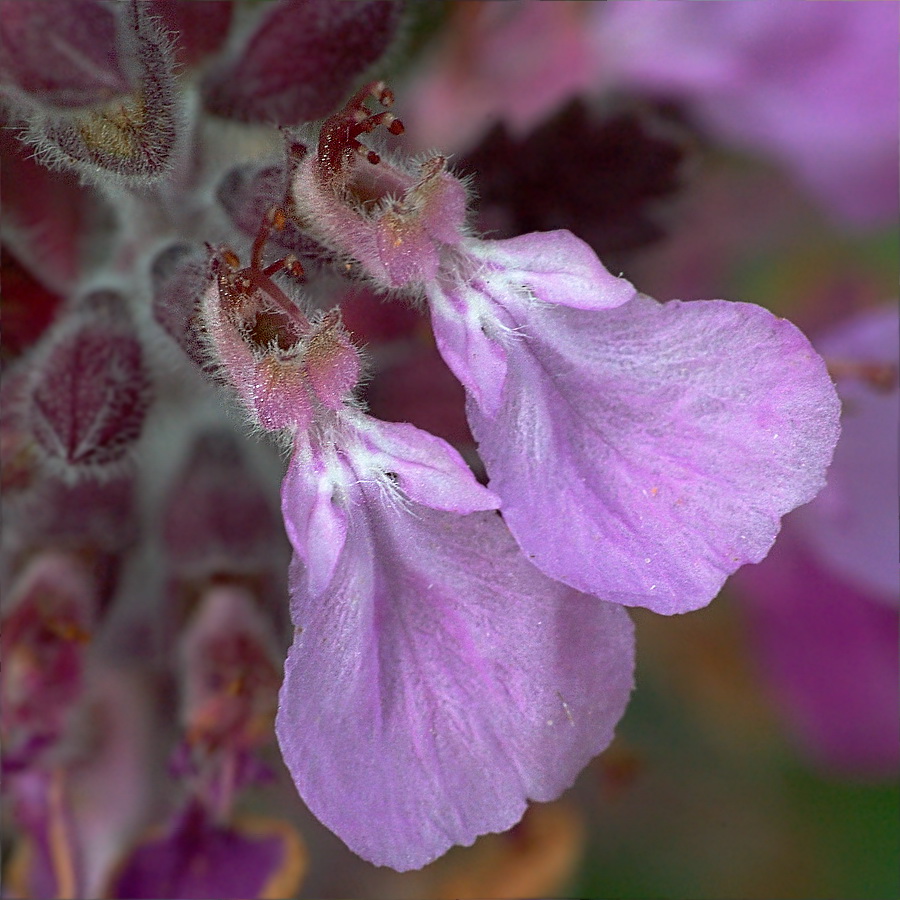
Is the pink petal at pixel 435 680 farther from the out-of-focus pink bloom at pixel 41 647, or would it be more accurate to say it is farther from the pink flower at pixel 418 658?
the out-of-focus pink bloom at pixel 41 647

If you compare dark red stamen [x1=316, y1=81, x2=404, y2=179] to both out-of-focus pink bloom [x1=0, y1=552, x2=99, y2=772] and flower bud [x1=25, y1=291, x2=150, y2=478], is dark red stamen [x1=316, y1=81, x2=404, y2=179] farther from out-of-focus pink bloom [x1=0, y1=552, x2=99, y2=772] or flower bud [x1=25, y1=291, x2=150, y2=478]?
out-of-focus pink bloom [x1=0, y1=552, x2=99, y2=772]

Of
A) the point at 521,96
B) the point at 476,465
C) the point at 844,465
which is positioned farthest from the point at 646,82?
the point at 476,465

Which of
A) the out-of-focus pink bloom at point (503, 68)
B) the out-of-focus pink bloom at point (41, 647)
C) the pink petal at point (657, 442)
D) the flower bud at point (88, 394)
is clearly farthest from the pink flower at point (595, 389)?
the out-of-focus pink bloom at point (503, 68)

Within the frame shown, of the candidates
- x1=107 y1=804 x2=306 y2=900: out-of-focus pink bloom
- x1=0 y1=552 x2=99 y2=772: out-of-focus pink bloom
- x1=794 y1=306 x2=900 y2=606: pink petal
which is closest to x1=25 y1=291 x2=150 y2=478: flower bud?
x1=0 y1=552 x2=99 y2=772: out-of-focus pink bloom

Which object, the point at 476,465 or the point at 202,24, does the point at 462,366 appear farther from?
the point at 202,24

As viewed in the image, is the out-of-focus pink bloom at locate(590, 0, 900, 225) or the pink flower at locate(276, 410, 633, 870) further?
the out-of-focus pink bloom at locate(590, 0, 900, 225)

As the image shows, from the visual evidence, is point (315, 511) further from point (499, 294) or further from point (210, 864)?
point (210, 864)

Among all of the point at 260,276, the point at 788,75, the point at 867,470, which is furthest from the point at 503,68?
the point at 260,276
